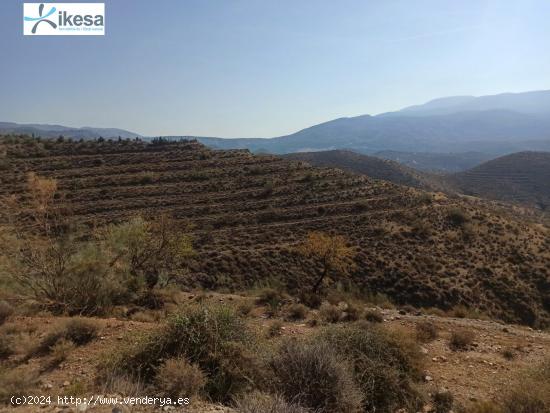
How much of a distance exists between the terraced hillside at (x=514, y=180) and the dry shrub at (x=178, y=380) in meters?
97.6

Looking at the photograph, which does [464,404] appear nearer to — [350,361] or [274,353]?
[350,361]

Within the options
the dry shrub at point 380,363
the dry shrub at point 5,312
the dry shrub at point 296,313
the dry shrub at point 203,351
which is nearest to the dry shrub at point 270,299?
the dry shrub at point 296,313

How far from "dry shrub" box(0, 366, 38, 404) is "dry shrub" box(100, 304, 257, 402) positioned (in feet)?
3.83

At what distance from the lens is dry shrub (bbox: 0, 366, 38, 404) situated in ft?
18.5

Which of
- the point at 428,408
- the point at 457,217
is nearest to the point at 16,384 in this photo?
the point at 428,408

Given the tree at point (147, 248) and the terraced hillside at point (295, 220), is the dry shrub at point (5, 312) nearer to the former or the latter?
the tree at point (147, 248)

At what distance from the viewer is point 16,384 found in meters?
5.95

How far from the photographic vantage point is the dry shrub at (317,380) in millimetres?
5957

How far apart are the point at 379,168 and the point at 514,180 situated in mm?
40820

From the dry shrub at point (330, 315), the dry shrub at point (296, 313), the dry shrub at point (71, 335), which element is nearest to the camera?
the dry shrub at point (71, 335)

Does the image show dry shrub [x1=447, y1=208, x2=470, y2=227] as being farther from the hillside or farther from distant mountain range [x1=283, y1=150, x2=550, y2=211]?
distant mountain range [x1=283, y1=150, x2=550, y2=211]

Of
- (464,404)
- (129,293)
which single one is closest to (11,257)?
(129,293)

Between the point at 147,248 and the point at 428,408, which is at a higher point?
the point at 147,248

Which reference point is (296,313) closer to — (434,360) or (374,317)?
(374,317)
